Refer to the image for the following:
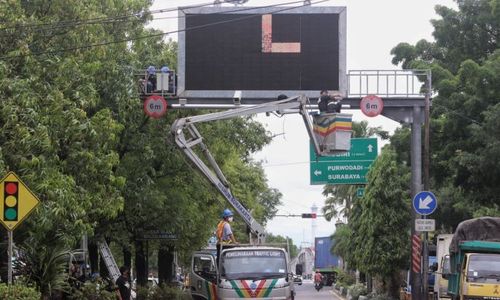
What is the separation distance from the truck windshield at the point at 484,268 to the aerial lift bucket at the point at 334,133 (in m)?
4.36

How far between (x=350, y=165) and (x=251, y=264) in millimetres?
14598

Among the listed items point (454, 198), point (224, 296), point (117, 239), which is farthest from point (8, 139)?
point (454, 198)

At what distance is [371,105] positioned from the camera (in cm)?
2380

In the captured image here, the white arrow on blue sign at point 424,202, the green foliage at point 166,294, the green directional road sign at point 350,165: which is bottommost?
the green foliage at point 166,294

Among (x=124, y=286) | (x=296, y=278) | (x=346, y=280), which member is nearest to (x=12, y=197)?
(x=124, y=286)

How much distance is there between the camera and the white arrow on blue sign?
22953 millimetres

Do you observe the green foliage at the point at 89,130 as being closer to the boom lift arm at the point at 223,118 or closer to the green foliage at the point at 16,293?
the green foliage at the point at 16,293

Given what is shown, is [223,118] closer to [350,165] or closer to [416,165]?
[416,165]

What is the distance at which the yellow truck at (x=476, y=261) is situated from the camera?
19.1m

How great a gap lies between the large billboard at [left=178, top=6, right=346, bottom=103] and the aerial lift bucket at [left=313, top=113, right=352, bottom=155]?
1.24 meters

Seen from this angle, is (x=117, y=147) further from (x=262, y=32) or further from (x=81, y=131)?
(x=81, y=131)

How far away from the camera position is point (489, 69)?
24703mm

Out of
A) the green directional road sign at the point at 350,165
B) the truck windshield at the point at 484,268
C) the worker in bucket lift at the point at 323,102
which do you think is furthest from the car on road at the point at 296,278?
the truck windshield at the point at 484,268

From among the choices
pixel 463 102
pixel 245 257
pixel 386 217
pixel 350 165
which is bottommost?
pixel 245 257
